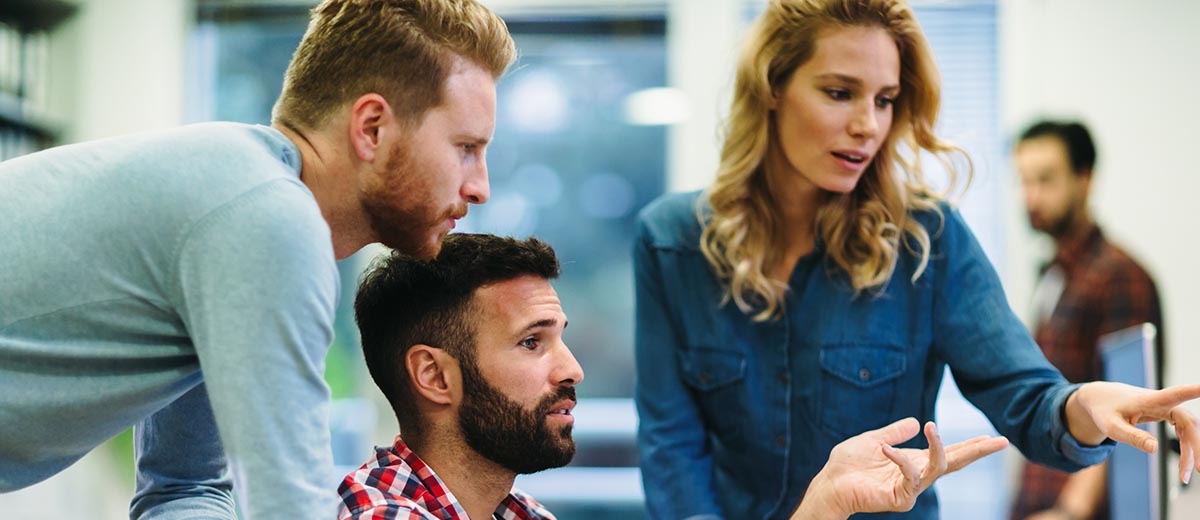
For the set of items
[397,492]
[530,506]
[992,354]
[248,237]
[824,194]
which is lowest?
[530,506]

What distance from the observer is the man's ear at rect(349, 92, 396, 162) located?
127 cm

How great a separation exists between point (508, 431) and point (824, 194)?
2.28ft

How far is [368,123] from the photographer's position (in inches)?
50.1

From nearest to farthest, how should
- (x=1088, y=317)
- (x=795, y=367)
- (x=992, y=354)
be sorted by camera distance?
1. (x=992, y=354)
2. (x=795, y=367)
3. (x=1088, y=317)

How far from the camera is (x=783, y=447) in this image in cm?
185

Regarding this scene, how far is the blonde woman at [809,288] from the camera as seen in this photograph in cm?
179

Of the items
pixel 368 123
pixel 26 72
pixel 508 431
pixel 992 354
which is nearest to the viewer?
pixel 368 123

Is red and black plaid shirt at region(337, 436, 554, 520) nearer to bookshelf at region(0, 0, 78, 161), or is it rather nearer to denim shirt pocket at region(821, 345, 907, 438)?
denim shirt pocket at region(821, 345, 907, 438)

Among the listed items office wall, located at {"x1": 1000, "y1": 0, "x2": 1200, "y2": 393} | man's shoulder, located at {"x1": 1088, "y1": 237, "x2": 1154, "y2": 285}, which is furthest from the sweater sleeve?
office wall, located at {"x1": 1000, "y1": 0, "x2": 1200, "y2": 393}

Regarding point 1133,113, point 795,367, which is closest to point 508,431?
point 795,367

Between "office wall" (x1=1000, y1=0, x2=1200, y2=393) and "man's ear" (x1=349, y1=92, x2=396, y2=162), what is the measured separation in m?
3.39

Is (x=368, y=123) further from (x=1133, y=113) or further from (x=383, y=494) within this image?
(x=1133, y=113)

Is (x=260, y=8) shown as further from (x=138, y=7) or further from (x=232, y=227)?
(x=232, y=227)

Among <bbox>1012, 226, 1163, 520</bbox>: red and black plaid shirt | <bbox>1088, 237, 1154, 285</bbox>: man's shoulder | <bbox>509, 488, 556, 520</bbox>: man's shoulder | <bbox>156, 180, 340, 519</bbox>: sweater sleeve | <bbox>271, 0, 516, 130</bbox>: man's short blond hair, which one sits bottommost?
<bbox>1012, 226, 1163, 520</bbox>: red and black plaid shirt
